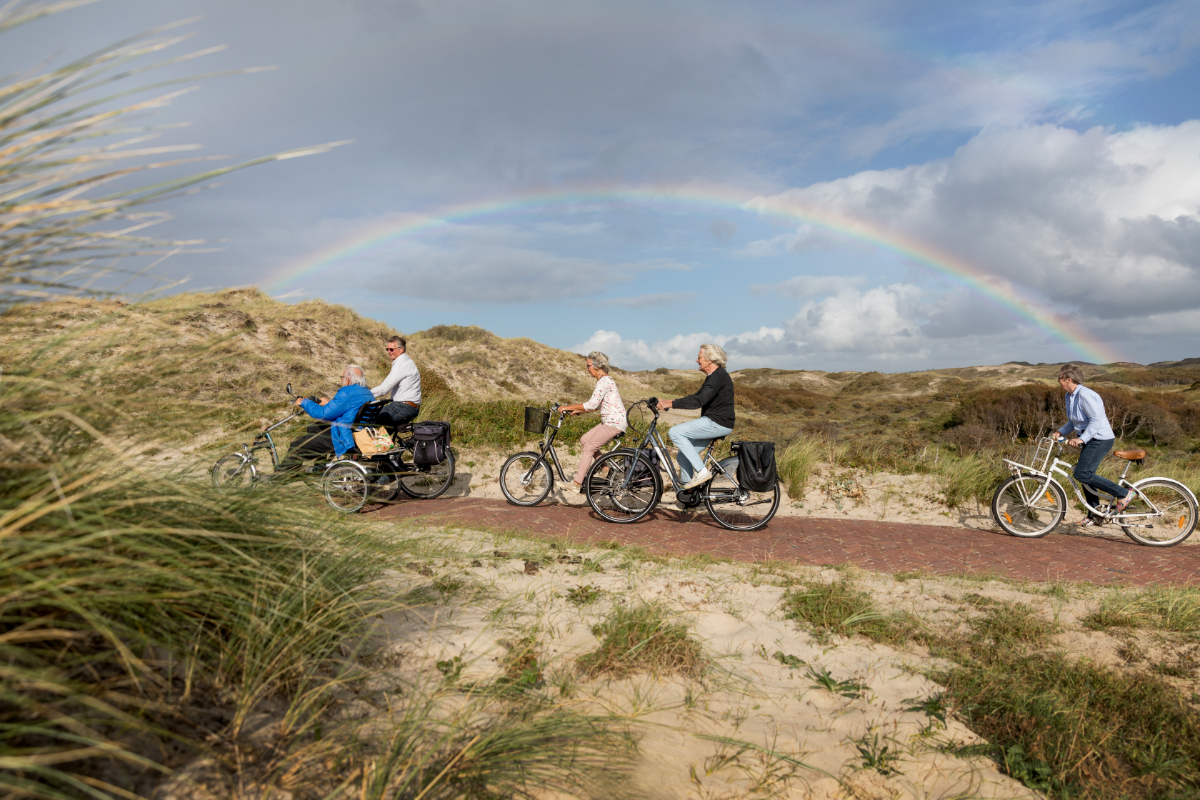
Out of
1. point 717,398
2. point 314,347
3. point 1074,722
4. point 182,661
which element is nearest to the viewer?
point 182,661

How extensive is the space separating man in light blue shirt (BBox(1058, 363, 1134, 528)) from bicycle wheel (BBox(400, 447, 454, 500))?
27.4 feet

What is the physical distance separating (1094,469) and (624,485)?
6095 millimetres

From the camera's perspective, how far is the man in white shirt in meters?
8.54

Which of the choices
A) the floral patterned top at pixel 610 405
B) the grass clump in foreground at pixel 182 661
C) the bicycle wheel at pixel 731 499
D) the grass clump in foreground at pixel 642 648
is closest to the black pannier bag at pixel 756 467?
the bicycle wheel at pixel 731 499

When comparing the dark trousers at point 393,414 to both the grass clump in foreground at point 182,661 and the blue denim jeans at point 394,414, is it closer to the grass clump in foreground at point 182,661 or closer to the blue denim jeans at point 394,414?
the blue denim jeans at point 394,414

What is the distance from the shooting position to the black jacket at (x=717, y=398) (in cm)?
755

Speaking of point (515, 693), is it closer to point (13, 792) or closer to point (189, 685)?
point (189, 685)

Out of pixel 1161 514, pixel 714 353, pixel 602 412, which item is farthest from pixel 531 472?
pixel 1161 514

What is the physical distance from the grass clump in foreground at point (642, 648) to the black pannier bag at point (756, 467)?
408 centimetres

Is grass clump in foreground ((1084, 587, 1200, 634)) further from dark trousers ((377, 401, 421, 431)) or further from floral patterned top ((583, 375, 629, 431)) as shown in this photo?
dark trousers ((377, 401, 421, 431))

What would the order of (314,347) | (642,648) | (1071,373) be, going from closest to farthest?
(642,648), (1071,373), (314,347)

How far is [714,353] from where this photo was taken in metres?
7.58

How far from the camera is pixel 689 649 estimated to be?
3.33 metres

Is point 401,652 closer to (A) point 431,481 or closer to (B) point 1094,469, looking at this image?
(A) point 431,481
